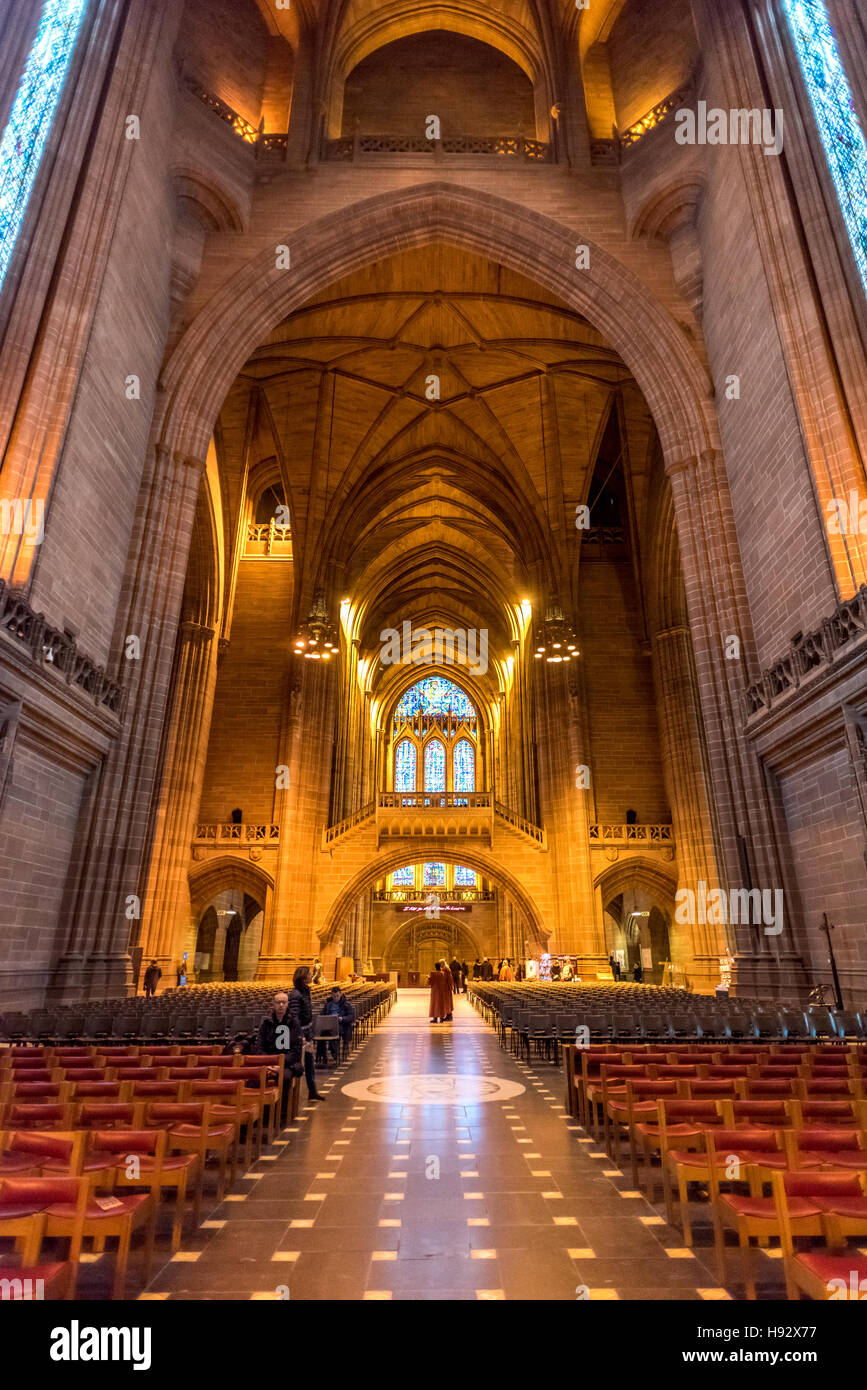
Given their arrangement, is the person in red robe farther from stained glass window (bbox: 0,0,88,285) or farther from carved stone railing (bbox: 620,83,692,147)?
carved stone railing (bbox: 620,83,692,147)

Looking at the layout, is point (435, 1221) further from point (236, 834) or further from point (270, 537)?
point (270, 537)

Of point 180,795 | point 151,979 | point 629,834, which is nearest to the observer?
point 151,979

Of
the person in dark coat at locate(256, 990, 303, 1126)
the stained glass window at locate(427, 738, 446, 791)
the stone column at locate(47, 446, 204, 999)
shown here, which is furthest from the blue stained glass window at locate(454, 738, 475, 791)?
the person in dark coat at locate(256, 990, 303, 1126)

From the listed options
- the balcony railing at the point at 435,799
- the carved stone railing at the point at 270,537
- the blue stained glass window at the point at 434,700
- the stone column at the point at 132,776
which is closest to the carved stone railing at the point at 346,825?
the balcony railing at the point at 435,799

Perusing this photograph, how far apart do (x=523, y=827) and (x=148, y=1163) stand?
69.1ft

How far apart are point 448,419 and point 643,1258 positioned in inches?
967

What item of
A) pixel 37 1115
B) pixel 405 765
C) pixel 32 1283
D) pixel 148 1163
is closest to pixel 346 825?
pixel 405 765

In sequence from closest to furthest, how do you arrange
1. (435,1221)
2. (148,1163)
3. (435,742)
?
(148,1163) → (435,1221) → (435,742)

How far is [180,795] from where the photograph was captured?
68.9 feet

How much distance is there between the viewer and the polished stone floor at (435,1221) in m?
2.96

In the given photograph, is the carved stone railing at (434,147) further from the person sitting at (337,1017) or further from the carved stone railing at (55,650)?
the person sitting at (337,1017)

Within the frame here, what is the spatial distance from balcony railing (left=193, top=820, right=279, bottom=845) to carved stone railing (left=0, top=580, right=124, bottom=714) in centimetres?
1098

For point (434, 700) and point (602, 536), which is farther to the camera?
point (434, 700)
